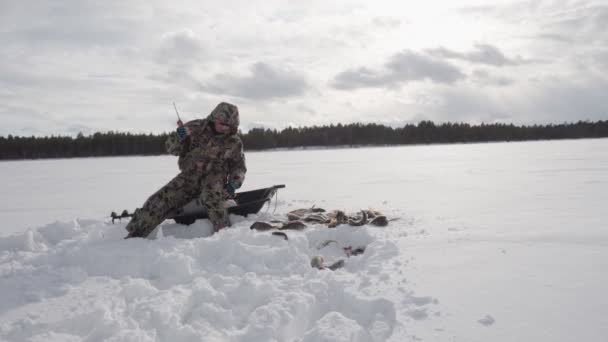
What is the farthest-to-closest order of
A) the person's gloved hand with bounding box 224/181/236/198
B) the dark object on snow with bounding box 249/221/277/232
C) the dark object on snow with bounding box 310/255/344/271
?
the person's gloved hand with bounding box 224/181/236/198, the dark object on snow with bounding box 249/221/277/232, the dark object on snow with bounding box 310/255/344/271

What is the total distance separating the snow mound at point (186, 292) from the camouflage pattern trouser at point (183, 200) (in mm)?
396

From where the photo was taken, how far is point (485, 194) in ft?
27.1

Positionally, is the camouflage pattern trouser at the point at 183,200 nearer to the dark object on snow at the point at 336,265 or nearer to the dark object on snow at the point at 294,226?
the dark object on snow at the point at 294,226

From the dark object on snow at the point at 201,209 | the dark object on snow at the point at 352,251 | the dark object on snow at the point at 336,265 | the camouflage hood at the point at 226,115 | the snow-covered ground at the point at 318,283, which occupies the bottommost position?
the dark object on snow at the point at 352,251

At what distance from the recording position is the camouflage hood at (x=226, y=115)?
17.5 ft

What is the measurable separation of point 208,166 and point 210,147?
243 millimetres

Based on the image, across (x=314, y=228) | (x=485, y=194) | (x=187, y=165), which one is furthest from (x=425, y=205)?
(x=187, y=165)

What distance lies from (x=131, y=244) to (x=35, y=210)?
5.47m

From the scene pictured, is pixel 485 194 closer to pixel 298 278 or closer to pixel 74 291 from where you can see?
pixel 298 278

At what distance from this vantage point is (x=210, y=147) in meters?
5.43

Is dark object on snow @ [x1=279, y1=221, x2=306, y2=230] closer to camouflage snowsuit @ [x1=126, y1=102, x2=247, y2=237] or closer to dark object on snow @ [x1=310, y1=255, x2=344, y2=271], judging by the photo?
camouflage snowsuit @ [x1=126, y1=102, x2=247, y2=237]

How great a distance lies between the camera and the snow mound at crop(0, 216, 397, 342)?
2564 millimetres

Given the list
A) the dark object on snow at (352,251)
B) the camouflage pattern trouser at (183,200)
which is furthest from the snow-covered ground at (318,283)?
the camouflage pattern trouser at (183,200)

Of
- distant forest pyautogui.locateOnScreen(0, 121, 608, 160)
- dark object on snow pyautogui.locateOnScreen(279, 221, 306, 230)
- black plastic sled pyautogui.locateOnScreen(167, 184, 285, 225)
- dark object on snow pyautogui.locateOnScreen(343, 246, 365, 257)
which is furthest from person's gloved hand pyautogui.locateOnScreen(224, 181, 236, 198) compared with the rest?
distant forest pyautogui.locateOnScreen(0, 121, 608, 160)
